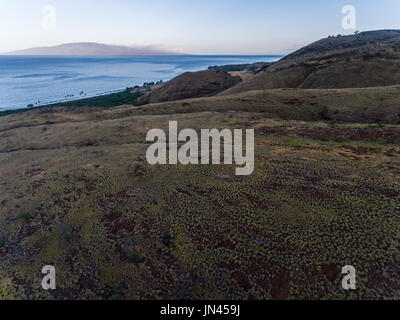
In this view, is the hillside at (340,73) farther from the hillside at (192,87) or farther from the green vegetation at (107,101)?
the green vegetation at (107,101)

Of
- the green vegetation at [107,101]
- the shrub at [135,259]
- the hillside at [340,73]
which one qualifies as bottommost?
the shrub at [135,259]

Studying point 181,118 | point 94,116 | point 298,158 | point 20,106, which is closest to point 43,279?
point 298,158

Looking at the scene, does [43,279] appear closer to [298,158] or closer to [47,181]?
[47,181]

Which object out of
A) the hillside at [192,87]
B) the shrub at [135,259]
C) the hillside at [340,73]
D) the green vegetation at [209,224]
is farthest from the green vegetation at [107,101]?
the shrub at [135,259]

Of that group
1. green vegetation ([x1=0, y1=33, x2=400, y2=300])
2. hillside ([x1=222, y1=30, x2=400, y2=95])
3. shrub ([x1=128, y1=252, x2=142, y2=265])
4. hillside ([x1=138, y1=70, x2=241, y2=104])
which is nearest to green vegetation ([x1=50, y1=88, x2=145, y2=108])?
hillside ([x1=138, y1=70, x2=241, y2=104])

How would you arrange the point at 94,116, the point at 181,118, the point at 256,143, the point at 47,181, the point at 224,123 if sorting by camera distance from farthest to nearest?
the point at 94,116
the point at 181,118
the point at 224,123
the point at 256,143
the point at 47,181

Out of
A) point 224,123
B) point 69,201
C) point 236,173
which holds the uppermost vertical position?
point 224,123

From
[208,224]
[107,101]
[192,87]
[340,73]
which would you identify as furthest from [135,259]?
[192,87]

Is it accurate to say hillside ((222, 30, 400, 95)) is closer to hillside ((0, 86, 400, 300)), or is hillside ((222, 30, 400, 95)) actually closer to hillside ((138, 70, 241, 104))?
hillside ((138, 70, 241, 104))

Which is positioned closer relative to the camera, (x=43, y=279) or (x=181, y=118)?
(x=43, y=279)
